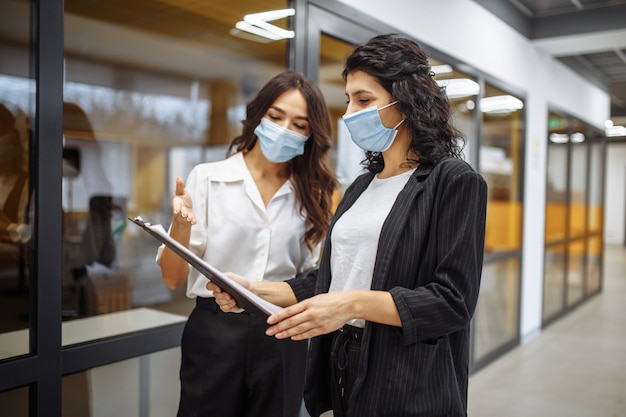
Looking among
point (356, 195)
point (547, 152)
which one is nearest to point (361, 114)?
point (356, 195)

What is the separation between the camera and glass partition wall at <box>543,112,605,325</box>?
607 centimetres

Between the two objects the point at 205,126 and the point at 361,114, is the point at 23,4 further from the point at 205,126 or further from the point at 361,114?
the point at 205,126

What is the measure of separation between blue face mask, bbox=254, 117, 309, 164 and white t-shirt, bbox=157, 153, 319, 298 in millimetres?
103

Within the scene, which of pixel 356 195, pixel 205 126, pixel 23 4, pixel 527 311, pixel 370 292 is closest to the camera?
pixel 370 292

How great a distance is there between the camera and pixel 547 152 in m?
5.81

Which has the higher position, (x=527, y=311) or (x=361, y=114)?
(x=361, y=114)

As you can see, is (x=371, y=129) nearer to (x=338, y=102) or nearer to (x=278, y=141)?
(x=278, y=141)

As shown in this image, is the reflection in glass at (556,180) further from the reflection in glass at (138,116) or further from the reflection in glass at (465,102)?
the reflection in glass at (138,116)

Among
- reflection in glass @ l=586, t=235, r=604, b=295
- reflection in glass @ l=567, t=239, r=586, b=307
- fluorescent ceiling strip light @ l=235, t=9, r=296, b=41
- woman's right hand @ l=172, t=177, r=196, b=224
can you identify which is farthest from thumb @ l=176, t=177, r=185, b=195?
reflection in glass @ l=586, t=235, r=604, b=295

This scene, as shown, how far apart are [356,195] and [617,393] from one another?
3395 mm

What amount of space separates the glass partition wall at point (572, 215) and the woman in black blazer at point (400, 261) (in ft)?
16.4

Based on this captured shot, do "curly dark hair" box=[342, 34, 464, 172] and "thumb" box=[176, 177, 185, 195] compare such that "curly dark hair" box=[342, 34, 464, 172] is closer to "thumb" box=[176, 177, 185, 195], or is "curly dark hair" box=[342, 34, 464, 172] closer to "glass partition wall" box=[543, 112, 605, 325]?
"thumb" box=[176, 177, 185, 195]

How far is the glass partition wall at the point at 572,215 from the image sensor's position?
19.9 feet

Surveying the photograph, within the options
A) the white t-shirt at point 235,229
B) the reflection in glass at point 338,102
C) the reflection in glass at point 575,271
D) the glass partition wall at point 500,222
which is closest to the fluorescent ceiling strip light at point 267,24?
the reflection in glass at point 338,102
